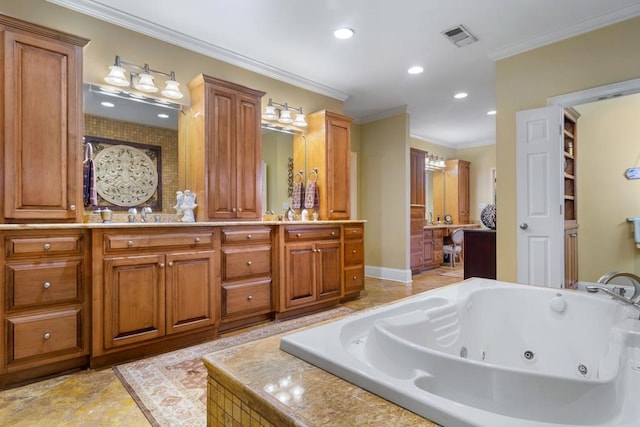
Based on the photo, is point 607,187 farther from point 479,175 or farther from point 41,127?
point 41,127

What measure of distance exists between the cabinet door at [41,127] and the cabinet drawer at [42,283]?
1.07 ft

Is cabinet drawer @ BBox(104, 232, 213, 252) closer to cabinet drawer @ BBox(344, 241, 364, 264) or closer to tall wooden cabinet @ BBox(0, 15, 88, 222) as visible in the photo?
tall wooden cabinet @ BBox(0, 15, 88, 222)

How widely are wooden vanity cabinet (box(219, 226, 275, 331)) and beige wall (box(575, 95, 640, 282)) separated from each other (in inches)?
152

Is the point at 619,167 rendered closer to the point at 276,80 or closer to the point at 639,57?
the point at 639,57

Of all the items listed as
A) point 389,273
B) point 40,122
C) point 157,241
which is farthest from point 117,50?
point 389,273

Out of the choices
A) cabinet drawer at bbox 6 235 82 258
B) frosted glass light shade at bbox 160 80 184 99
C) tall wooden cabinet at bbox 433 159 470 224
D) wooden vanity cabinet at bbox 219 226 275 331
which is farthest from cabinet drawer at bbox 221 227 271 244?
tall wooden cabinet at bbox 433 159 470 224

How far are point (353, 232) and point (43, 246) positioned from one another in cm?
279

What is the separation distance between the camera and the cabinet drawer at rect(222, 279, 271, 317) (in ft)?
9.12

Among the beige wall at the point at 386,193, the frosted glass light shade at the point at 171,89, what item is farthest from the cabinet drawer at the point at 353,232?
the frosted glass light shade at the point at 171,89

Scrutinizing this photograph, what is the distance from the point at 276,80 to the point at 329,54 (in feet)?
2.36

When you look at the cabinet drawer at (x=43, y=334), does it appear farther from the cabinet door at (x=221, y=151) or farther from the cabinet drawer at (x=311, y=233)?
the cabinet drawer at (x=311, y=233)

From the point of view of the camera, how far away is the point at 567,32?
286 centimetres

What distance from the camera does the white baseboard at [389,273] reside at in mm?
4977

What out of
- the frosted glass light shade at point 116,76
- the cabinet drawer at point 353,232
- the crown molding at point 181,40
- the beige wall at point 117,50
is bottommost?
the cabinet drawer at point 353,232
